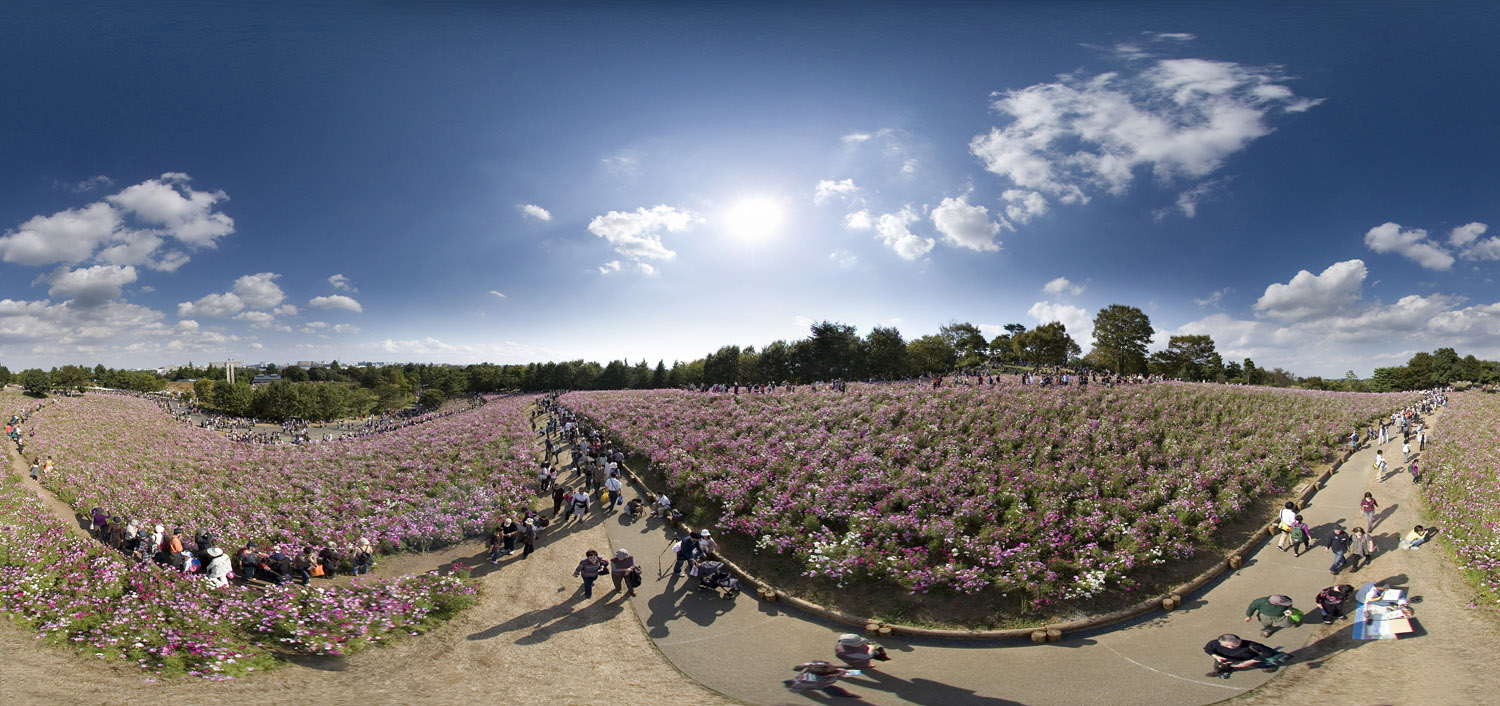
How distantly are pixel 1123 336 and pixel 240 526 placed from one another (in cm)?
6587

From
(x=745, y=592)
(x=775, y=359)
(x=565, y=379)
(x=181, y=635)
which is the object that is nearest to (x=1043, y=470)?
(x=745, y=592)

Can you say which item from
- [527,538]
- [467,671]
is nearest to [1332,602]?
[467,671]

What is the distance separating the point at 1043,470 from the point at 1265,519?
18.5 feet

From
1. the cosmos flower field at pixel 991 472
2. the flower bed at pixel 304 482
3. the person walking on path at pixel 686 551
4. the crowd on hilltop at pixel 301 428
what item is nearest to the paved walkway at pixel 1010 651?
the person walking on path at pixel 686 551

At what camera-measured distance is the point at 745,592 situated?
12.2m

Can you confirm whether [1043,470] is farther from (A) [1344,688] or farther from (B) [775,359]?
(B) [775,359]

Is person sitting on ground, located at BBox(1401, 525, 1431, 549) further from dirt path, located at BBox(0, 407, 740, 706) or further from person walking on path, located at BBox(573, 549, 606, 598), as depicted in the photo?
person walking on path, located at BBox(573, 549, 606, 598)

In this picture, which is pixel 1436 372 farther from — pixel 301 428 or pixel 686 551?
pixel 301 428

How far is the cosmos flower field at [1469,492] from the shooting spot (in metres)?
11.7

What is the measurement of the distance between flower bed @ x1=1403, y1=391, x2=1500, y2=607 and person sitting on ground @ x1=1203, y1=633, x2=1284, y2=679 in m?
6.04

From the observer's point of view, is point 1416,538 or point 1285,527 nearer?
point 1416,538

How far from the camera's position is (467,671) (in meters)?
9.25

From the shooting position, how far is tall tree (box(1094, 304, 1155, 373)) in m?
53.8

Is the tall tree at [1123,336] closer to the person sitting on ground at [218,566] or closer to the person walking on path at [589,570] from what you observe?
the person walking on path at [589,570]
